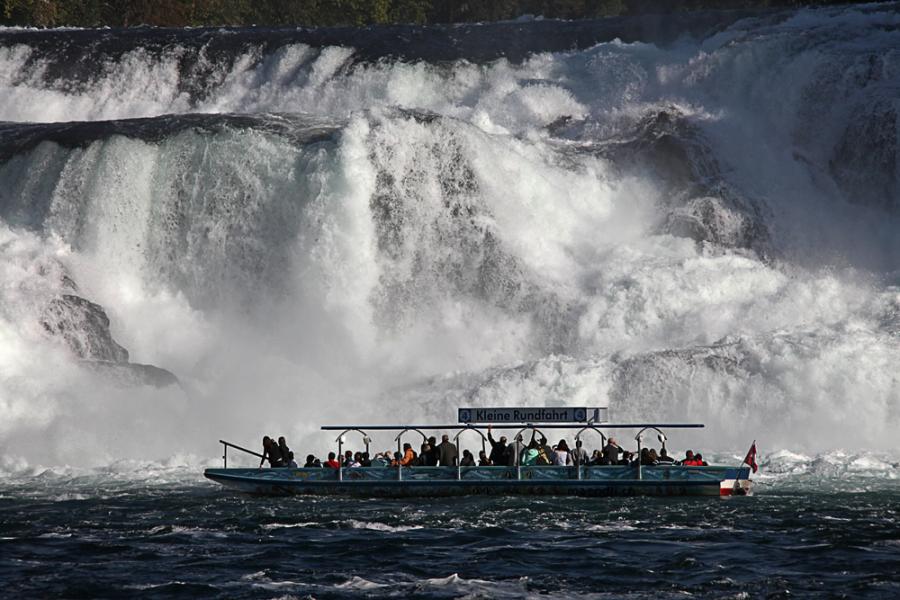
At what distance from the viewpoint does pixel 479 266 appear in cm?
4125

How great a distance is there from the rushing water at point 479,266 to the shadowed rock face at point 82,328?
70 millimetres

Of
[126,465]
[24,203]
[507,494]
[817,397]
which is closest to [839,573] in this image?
[507,494]

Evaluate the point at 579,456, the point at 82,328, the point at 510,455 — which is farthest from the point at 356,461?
the point at 82,328

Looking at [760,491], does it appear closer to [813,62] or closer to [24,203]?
[813,62]

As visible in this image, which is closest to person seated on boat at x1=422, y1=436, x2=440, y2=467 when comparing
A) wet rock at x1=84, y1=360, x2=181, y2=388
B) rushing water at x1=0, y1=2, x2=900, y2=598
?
rushing water at x1=0, y1=2, x2=900, y2=598

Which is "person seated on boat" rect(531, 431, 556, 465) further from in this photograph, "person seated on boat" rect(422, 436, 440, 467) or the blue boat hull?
"person seated on boat" rect(422, 436, 440, 467)

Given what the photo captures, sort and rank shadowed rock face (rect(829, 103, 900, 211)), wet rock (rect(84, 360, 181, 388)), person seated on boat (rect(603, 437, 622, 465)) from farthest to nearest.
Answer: shadowed rock face (rect(829, 103, 900, 211)) → wet rock (rect(84, 360, 181, 388)) → person seated on boat (rect(603, 437, 622, 465))

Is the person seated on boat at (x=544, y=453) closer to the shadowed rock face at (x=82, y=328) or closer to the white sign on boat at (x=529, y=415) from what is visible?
the white sign on boat at (x=529, y=415)

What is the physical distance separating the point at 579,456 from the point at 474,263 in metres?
11.2

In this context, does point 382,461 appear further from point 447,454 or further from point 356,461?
point 447,454

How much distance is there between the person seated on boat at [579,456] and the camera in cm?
3069

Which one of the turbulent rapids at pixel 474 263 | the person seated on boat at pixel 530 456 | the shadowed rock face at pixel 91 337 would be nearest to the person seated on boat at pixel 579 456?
the person seated on boat at pixel 530 456

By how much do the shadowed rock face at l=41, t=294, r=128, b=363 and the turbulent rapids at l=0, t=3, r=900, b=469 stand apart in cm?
6

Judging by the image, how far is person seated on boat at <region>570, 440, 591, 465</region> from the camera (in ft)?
101
